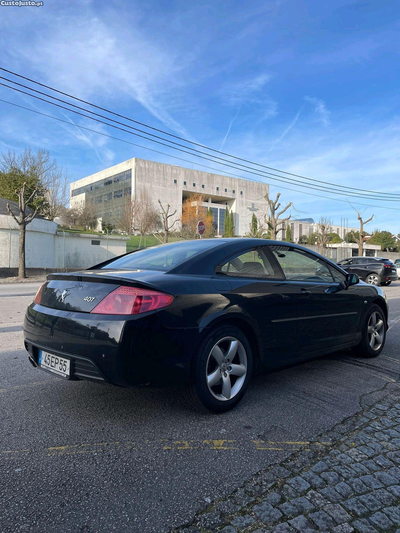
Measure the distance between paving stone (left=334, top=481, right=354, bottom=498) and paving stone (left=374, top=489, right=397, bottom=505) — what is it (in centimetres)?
13

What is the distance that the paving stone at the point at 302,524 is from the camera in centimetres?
179

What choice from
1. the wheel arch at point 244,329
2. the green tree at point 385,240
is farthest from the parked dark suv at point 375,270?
the green tree at point 385,240

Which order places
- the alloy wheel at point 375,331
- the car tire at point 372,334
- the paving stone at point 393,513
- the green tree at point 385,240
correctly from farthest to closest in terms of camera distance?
the green tree at point 385,240, the alloy wheel at point 375,331, the car tire at point 372,334, the paving stone at point 393,513

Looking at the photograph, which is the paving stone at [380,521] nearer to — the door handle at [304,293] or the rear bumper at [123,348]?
the rear bumper at [123,348]

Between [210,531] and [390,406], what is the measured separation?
227 cm

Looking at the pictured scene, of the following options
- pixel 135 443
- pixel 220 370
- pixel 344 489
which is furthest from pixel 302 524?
pixel 220 370

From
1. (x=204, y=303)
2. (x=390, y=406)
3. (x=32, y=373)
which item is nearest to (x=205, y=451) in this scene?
(x=204, y=303)

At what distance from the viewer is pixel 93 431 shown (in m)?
2.75

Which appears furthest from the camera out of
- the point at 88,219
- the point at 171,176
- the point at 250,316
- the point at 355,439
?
the point at 171,176

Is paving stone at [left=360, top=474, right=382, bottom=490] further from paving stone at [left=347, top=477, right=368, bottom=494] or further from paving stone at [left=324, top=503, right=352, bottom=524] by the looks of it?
paving stone at [left=324, top=503, right=352, bottom=524]

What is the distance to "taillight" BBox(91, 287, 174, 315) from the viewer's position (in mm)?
2660

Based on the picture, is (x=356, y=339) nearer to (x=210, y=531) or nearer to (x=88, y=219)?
(x=210, y=531)

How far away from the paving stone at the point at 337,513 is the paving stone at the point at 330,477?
0.20 m

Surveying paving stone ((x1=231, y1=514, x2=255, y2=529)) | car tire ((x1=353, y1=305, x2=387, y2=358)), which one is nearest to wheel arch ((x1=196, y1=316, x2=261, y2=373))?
paving stone ((x1=231, y1=514, x2=255, y2=529))
